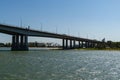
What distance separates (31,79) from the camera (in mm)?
36500

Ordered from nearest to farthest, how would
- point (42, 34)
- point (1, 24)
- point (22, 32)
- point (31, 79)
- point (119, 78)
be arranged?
1. point (31, 79)
2. point (119, 78)
3. point (1, 24)
4. point (22, 32)
5. point (42, 34)

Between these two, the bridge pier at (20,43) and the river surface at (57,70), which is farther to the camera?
the bridge pier at (20,43)

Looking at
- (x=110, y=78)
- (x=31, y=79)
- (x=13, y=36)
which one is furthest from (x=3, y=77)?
(x=13, y=36)

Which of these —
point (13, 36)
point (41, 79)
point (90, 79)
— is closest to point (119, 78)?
point (90, 79)

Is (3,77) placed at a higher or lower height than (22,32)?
lower

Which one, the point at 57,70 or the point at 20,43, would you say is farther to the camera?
the point at 20,43

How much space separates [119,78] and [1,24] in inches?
4249

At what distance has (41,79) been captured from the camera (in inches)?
1443

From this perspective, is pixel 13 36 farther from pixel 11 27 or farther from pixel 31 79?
pixel 31 79

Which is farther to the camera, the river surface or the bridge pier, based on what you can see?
the bridge pier

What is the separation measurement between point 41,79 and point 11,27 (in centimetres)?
11166

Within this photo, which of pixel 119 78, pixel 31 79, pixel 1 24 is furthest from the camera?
pixel 1 24

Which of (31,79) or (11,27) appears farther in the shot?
(11,27)

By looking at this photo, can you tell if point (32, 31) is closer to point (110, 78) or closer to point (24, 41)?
point (24, 41)
